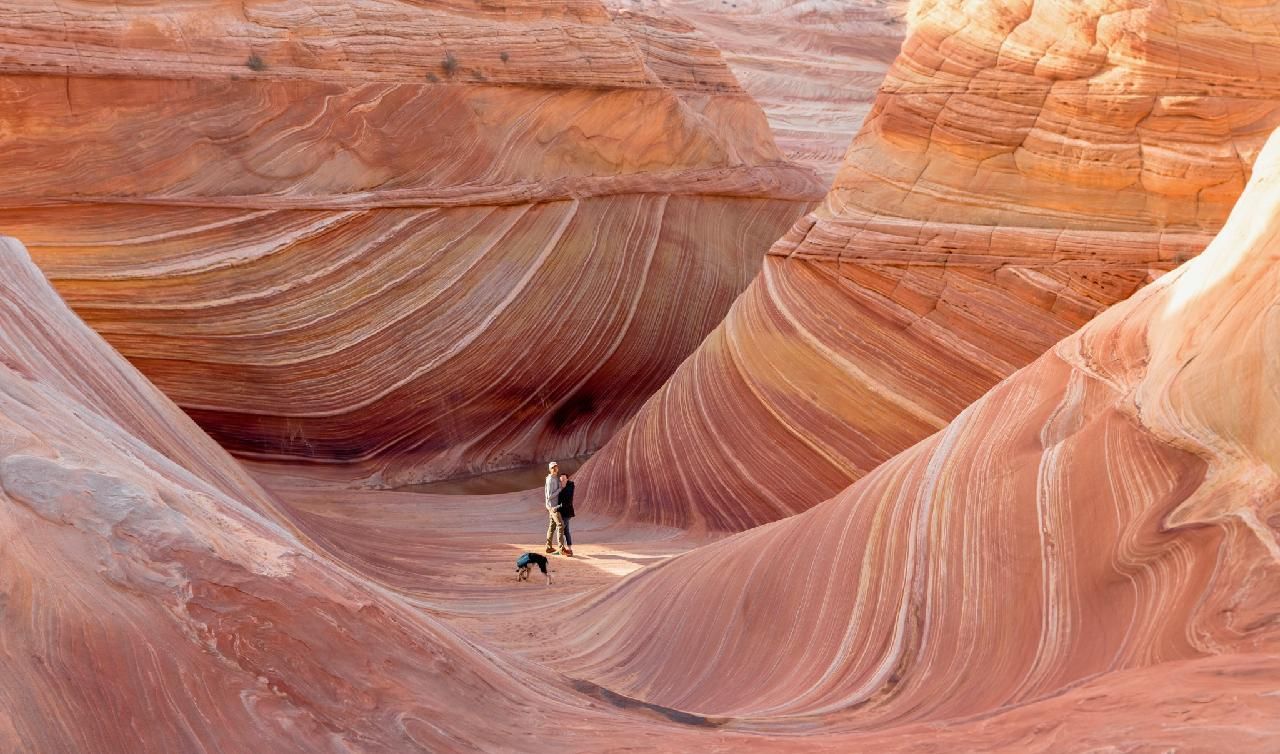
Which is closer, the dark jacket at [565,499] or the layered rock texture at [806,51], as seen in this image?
the dark jacket at [565,499]

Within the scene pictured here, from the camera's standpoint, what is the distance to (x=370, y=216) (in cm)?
1326

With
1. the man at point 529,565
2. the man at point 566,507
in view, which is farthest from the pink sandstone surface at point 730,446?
the man at point 566,507

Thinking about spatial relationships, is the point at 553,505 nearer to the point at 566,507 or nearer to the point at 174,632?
the point at 566,507

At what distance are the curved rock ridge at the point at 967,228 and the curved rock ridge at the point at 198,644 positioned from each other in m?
5.80

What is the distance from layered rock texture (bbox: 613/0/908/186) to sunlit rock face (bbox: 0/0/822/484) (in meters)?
10.0

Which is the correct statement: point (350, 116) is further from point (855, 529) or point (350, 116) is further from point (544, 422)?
point (855, 529)

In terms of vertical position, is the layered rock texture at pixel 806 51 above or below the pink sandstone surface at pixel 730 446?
above

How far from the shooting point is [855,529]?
609 centimetres

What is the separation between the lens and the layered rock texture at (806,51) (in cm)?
2528

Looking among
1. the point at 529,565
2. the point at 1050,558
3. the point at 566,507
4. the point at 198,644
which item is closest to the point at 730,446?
the point at 566,507

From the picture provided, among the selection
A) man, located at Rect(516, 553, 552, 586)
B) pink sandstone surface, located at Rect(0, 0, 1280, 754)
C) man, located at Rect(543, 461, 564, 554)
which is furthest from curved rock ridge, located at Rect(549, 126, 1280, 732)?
man, located at Rect(543, 461, 564, 554)

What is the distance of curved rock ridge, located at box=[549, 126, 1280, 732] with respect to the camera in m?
3.96

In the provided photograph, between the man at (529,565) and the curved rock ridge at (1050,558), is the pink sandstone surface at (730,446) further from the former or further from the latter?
the man at (529,565)

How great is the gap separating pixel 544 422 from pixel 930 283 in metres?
5.15
